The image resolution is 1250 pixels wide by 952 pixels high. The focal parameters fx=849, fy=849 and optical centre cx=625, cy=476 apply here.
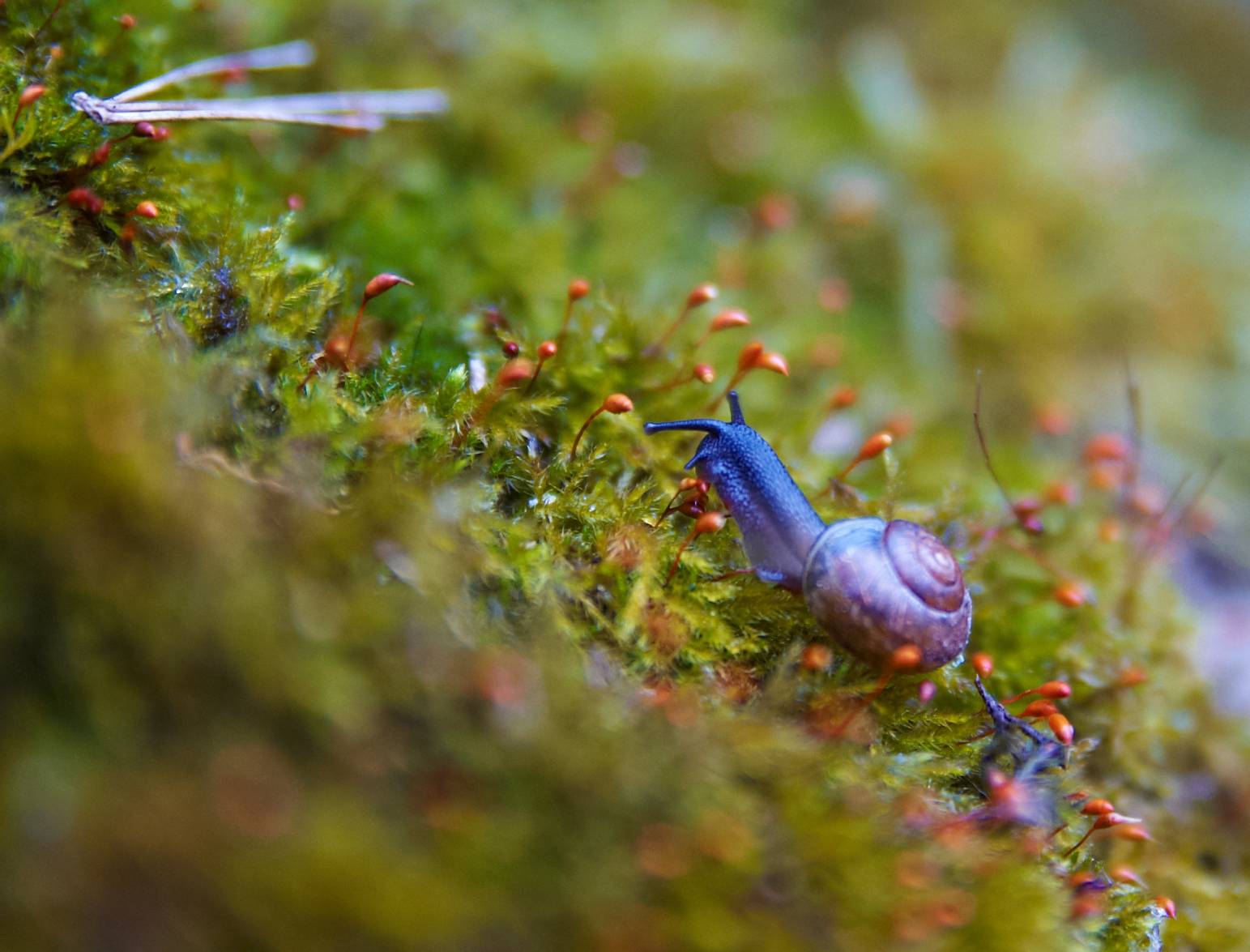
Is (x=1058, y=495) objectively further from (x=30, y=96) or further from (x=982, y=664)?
(x=30, y=96)

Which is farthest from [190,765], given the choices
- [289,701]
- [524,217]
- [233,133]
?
[524,217]

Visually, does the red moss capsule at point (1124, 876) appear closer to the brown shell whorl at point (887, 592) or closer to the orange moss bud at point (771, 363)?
the brown shell whorl at point (887, 592)

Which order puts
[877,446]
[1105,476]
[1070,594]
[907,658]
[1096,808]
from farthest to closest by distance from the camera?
[1105,476] → [1070,594] → [877,446] → [1096,808] → [907,658]

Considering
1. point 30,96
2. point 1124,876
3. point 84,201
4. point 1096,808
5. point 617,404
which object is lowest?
point 1124,876

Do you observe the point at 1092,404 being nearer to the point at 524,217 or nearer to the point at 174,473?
the point at 524,217

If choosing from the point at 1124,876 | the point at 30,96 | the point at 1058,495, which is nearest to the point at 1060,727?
the point at 1124,876

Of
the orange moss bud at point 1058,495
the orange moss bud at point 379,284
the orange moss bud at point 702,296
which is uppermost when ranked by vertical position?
the orange moss bud at point 379,284

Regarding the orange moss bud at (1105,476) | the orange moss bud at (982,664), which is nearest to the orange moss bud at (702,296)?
the orange moss bud at (982,664)
